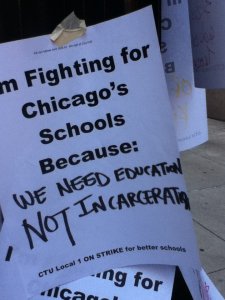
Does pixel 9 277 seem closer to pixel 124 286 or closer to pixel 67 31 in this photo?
pixel 124 286

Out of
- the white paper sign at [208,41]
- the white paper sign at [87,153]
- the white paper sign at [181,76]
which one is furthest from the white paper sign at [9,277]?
the white paper sign at [208,41]

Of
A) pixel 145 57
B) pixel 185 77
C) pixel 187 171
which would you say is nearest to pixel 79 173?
pixel 145 57

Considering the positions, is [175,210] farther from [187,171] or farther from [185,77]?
[187,171]

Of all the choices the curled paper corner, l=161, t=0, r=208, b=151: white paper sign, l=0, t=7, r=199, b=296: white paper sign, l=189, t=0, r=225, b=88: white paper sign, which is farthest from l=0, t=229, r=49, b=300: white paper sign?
l=189, t=0, r=225, b=88: white paper sign

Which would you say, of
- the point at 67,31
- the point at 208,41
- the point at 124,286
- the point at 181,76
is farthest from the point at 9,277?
the point at 208,41

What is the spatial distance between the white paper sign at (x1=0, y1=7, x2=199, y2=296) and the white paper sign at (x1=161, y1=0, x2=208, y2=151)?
54 centimetres

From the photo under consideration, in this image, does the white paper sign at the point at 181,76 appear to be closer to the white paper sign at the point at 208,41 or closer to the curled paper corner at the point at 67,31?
the white paper sign at the point at 208,41

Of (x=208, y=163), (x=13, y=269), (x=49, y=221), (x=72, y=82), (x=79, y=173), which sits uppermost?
(x=72, y=82)

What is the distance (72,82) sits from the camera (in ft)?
4.68

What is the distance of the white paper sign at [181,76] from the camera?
2.00 meters

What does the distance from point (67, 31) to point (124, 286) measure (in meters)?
0.83

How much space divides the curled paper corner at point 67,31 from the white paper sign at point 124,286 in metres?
0.73

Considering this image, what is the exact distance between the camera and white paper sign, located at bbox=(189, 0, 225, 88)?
6.61 ft

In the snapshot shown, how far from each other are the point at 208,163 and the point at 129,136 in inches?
185
